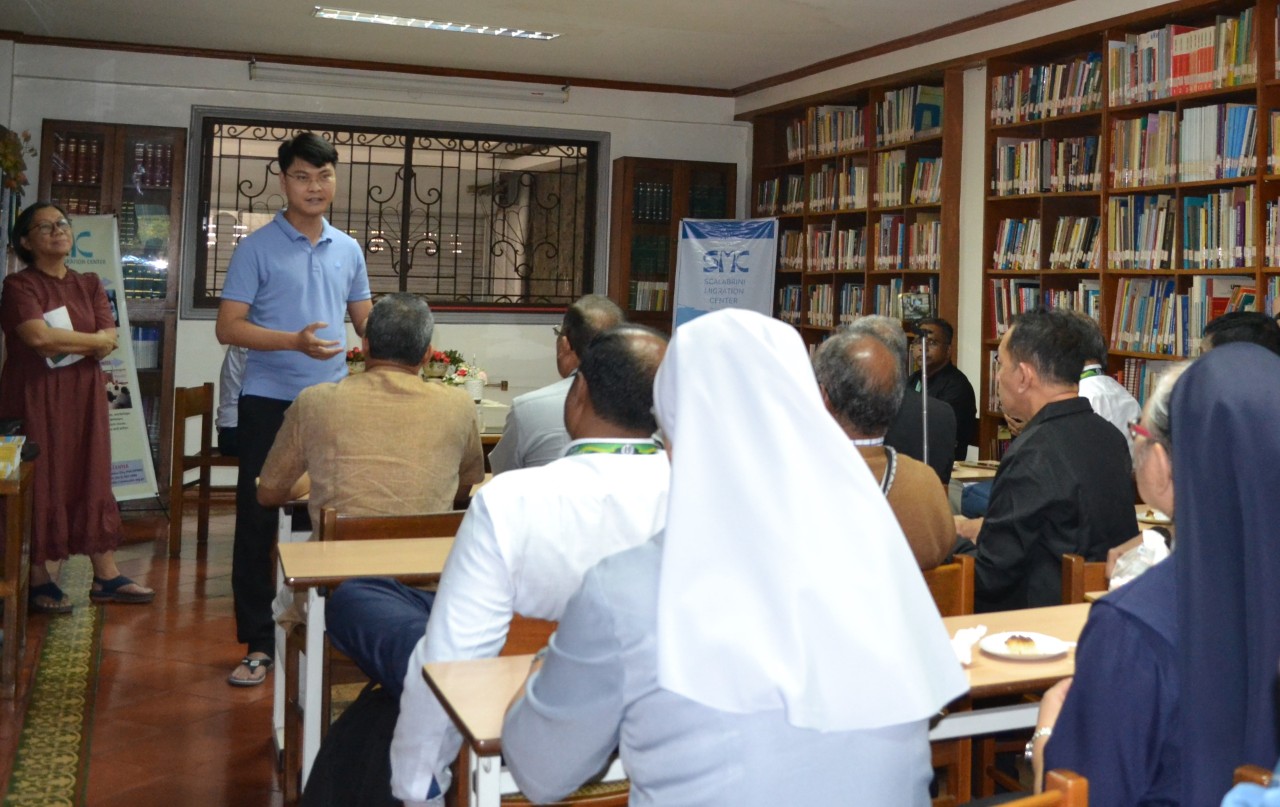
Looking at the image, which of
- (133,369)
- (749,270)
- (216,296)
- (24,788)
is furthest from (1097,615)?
(216,296)

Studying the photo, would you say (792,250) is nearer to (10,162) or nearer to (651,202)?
(651,202)

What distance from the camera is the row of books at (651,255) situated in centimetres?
919

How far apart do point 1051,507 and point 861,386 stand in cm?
65

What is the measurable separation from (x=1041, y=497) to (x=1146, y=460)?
1.41 m

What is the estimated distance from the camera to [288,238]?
4.37m

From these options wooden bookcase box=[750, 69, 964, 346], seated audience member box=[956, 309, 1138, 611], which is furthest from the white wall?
seated audience member box=[956, 309, 1138, 611]

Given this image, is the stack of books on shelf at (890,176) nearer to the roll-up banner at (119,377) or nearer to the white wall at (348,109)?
the white wall at (348,109)

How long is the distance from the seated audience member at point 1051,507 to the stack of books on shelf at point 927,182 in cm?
424

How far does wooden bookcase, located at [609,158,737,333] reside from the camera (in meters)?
9.10

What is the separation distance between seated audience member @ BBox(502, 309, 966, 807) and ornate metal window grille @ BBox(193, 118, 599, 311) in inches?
296

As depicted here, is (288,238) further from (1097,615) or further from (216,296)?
(216,296)

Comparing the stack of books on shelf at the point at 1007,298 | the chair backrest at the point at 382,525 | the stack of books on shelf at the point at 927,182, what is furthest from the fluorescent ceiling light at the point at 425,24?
the chair backrest at the point at 382,525

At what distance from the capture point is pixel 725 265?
8.82 meters

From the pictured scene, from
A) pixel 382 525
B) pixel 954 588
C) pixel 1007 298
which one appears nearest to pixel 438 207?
pixel 1007 298
